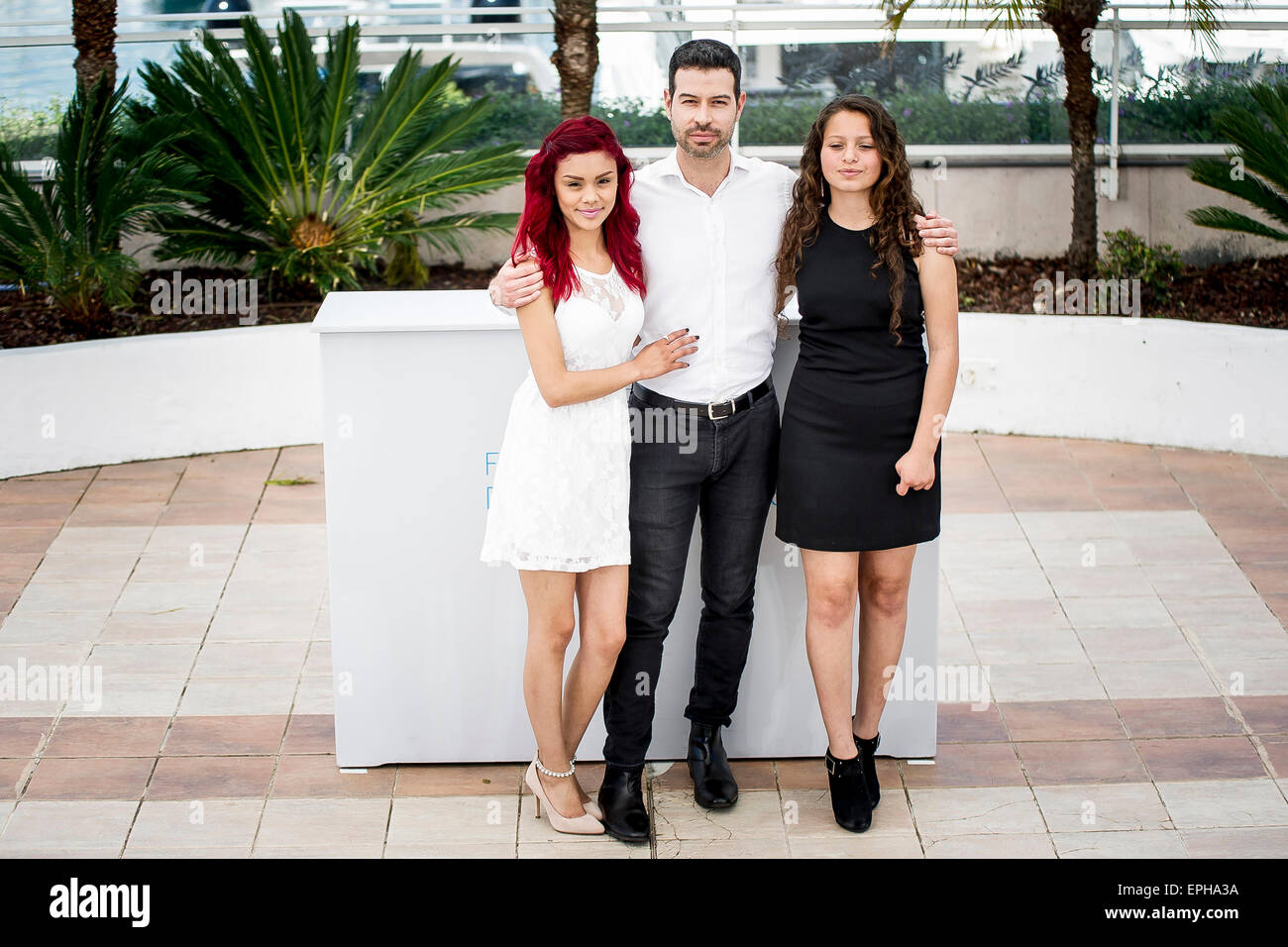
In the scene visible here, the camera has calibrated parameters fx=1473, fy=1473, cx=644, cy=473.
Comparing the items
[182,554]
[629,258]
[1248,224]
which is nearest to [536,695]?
[629,258]

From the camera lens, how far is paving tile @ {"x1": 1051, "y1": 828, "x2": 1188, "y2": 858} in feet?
12.0

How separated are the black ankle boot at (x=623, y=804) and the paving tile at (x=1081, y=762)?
1.11m

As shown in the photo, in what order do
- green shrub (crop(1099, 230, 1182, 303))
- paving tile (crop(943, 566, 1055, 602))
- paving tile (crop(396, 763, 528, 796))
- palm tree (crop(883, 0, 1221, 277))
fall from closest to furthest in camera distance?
paving tile (crop(396, 763, 528, 796)) → paving tile (crop(943, 566, 1055, 602)) → palm tree (crop(883, 0, 1221, 277)) → green shrub (crop(1099, 230, 1182, 303))

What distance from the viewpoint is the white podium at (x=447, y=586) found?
149 inches

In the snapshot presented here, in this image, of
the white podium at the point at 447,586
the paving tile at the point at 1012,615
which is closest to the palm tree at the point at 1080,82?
the paving tile at the point at 1012,615

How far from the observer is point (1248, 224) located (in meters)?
7.04

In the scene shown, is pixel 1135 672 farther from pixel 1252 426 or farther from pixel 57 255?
pixel 57 255

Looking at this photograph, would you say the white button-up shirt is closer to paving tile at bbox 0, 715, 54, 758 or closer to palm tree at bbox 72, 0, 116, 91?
paving tile at bbox 0, 715, 54, 758

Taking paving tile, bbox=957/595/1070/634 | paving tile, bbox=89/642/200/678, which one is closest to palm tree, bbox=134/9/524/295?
paving tile, bbox=89/642/200/678

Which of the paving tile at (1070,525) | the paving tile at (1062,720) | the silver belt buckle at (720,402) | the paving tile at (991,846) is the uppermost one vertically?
the silver belt buckle at (720,402)

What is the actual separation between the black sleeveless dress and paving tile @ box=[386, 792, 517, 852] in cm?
106

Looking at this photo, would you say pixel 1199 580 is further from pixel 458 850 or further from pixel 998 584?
pixel 458 850

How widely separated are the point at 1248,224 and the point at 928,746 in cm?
408

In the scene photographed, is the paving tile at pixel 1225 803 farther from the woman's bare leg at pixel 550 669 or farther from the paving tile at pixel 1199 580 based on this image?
the woman's bare leg at pixel 550 669
